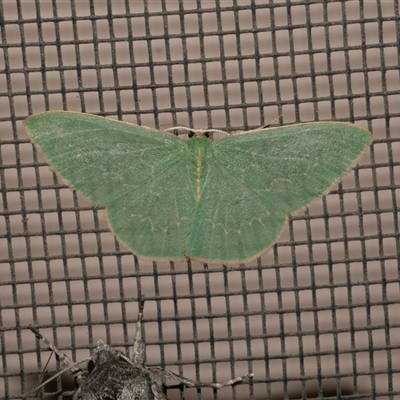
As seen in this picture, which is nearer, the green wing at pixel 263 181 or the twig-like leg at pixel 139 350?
the green wing at pixel 263 181

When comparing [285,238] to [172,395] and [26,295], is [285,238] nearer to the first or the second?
[172,395]

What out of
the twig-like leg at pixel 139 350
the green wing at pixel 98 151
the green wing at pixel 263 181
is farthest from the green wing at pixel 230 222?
the twig-like leg at pixel 139 350

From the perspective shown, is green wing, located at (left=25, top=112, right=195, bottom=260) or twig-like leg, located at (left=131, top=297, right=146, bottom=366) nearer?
green wing, located at (left=25, top=112, right=195, bottom=260)

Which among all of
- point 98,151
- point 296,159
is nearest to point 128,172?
point 98,151

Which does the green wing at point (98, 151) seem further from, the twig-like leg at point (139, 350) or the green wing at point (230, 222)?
the twig-like leg at point (139, 350)

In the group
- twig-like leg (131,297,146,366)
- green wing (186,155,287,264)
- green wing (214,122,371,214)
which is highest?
green wing (214,122,371,214)

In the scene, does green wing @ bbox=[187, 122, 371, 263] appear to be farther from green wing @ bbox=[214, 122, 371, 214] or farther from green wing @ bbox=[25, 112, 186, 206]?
green wing @ bbox=[25, 112, 186, 206]

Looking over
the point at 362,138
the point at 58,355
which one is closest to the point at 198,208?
the point at 362,138

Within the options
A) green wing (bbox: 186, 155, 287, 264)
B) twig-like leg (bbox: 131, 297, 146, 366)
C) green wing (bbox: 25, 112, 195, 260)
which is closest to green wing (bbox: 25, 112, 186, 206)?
green wing (bbox: 25, 112, 195, 260)
